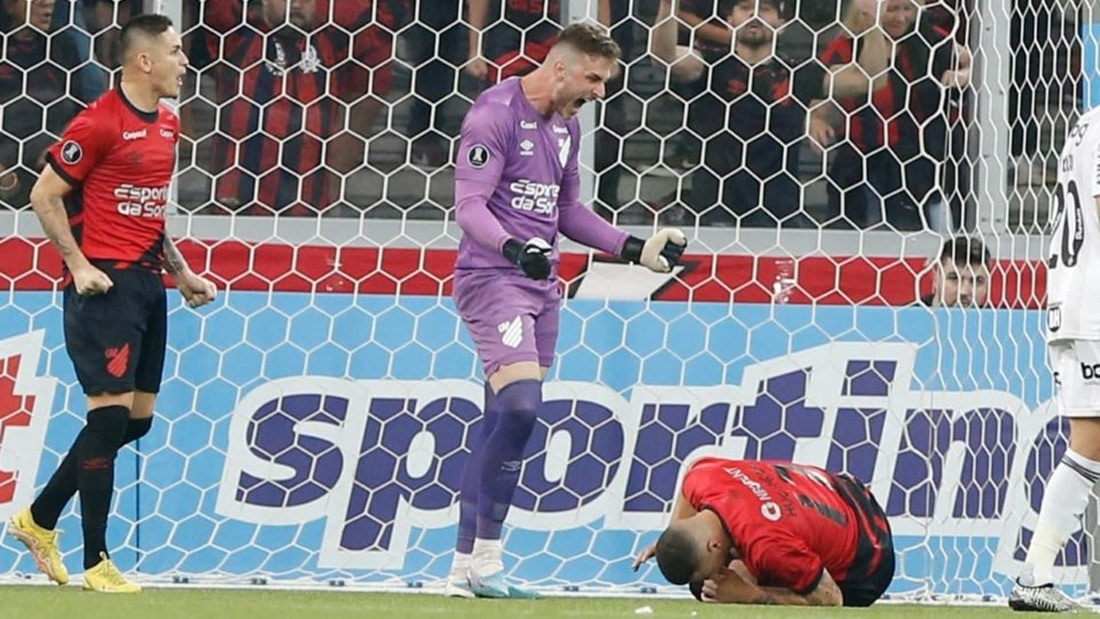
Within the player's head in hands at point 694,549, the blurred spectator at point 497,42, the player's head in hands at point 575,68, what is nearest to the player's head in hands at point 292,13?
the blurred spectator at point 497,42

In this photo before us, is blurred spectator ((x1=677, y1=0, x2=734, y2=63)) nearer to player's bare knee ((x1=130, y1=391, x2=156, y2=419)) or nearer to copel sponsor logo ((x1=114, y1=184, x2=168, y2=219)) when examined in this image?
copel sponsor logo ((x1=114, y1=184, x2=168, y2=219))

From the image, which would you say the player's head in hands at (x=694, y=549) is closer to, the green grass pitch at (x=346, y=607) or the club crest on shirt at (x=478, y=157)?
the green grass pitch at (x=346, y=607)

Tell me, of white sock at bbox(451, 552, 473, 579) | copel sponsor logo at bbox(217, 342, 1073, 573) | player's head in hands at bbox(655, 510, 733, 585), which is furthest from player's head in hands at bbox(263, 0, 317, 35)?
player's head in hands at bbox(655, 510, 733, 585)

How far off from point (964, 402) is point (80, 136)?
3.14 m

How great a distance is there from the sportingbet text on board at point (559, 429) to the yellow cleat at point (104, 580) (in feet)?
3.28

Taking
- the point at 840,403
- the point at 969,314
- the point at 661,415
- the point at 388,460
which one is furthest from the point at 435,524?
the point at 969,314

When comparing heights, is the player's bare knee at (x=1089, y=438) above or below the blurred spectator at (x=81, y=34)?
Answer: below

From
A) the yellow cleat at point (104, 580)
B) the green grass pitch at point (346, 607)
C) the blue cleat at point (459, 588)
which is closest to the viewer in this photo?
the green grass pitch at point (346, 607)

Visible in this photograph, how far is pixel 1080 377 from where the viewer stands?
6.71 metres

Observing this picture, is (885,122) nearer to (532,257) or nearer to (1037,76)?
(1037,76)

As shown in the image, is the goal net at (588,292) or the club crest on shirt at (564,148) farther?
the goal net at (588,292)

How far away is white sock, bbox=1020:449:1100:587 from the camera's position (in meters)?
6.66

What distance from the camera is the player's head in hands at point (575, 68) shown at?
703cm

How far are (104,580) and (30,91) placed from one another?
200 centimetres
